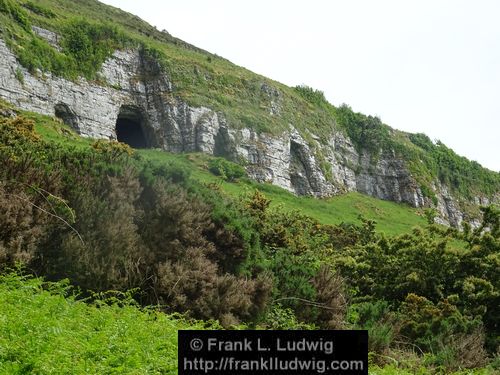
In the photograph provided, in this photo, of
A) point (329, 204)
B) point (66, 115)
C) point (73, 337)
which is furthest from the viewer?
point (329, 204)

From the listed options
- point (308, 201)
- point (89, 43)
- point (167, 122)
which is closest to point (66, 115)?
point (89, 43)

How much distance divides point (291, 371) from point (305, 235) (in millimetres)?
20463

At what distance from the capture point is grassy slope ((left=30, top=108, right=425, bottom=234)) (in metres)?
35.5

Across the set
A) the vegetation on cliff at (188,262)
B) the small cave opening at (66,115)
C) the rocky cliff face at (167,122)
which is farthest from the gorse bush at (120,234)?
the small cave opening at (66,115)

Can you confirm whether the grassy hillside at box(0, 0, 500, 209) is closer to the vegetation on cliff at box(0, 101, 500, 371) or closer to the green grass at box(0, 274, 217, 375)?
the vegetation on cliff at box(0, 101, 500, 371)

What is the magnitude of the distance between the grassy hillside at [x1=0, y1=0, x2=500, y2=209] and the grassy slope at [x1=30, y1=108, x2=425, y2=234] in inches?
237

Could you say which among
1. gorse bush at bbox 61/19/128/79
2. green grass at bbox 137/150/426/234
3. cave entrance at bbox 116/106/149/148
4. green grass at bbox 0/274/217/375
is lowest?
green grass at bbox 0/274/217/375

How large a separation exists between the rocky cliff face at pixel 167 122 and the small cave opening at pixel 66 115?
0.23 feet

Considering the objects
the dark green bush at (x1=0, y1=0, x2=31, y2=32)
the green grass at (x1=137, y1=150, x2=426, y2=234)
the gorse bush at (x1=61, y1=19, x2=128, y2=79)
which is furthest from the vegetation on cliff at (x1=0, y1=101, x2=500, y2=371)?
the gorse bush at (x1=61, y1=19, x2=128, y2=79)

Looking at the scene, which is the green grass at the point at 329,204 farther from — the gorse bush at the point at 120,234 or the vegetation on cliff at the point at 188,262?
the gorse bush at the point at 120,234

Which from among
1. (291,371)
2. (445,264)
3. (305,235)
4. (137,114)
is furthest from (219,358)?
(137,114)

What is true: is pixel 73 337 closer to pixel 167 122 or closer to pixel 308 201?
pixel 167 122

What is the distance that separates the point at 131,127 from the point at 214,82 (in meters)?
9.54

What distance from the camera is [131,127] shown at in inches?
1983
